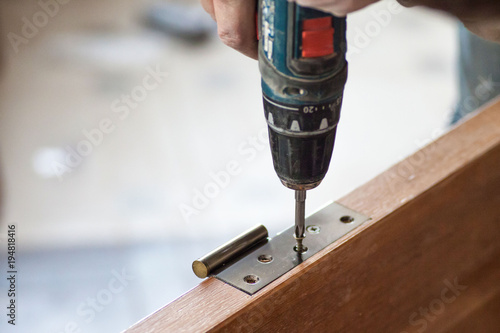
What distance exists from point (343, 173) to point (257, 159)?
281mm

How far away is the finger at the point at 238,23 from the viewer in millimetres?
567

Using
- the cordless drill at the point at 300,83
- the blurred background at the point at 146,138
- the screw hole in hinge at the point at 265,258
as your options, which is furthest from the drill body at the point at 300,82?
the blurred background at the point at 146,138

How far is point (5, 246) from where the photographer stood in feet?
5.56

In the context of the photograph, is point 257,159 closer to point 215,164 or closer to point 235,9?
point 215,164

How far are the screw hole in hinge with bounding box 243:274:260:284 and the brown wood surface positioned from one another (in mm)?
18

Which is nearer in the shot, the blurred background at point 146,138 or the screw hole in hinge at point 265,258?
the screw hole in hinge at point 265,258

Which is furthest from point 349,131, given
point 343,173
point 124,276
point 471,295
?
point 471,295

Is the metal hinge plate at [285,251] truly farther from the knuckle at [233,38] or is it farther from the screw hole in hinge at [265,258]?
the knuckle at [233,38]

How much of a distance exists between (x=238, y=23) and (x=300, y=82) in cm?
10

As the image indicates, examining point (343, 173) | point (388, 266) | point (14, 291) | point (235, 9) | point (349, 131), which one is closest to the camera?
point (235, 9)

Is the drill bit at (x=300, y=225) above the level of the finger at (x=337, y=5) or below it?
below

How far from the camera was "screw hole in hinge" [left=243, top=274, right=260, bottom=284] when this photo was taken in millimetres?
618

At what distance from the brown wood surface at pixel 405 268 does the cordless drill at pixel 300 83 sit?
4.9 inches

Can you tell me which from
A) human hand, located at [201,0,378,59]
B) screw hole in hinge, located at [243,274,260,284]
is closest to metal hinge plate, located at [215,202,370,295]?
screw hole in hinge, located at [243,274,260,284]
